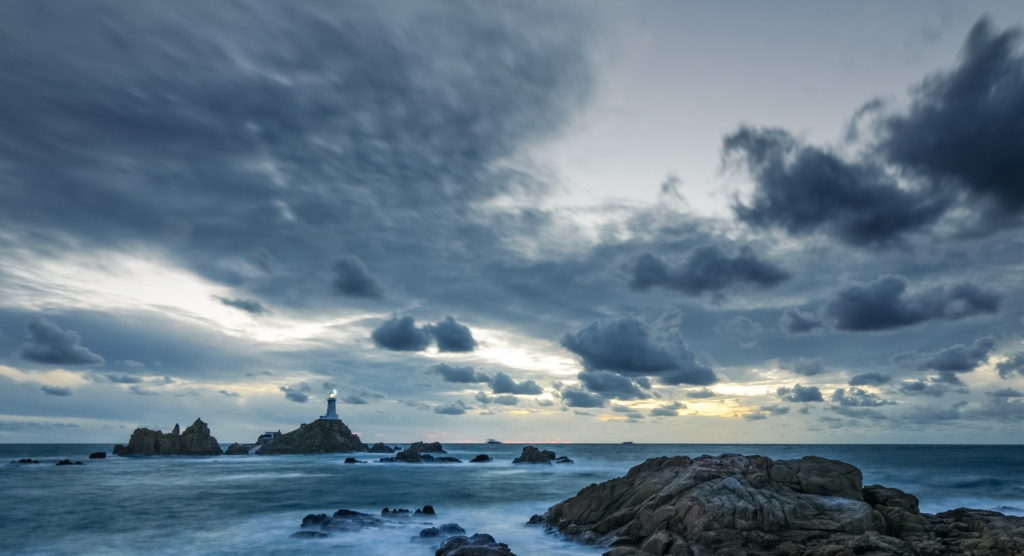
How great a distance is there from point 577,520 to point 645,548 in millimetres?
9252

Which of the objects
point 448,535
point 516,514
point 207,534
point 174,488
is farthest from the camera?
point 174,488

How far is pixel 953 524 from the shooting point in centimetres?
2817

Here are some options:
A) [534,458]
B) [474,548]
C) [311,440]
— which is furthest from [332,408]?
[474,548]

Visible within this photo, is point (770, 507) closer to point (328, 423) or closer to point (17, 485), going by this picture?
point (17, 485)

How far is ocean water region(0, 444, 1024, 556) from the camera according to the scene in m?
34.7

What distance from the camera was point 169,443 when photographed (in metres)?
138

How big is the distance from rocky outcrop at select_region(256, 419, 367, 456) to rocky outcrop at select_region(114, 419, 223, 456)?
15914mm

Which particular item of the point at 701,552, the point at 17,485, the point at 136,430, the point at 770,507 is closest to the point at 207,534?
the point at 701,552

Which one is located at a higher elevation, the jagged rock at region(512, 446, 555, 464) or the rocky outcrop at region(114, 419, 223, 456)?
the rocky outcrop at region(114, 419, 223, 456)

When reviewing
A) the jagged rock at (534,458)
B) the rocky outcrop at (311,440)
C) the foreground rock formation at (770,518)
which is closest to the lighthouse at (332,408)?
the rocky outcrop at (311,440)

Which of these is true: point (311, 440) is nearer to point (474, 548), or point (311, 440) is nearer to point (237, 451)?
point (237, 451)

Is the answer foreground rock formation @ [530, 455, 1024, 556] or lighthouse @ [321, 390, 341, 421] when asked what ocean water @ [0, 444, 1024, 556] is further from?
lighthouse @ [321, 390, 341, 421]

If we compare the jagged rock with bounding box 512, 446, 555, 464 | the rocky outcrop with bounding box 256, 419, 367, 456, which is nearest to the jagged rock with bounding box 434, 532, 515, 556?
the jagged rock with bounding box 512, 446, 555, 464

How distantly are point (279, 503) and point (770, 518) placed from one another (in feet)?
147
